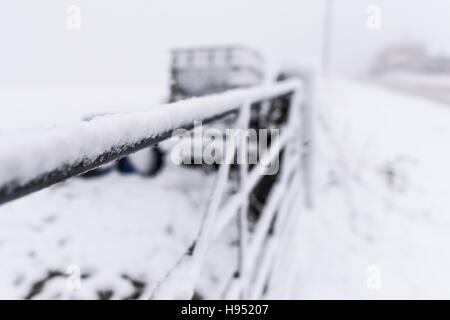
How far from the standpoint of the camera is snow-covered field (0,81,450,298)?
9.39 feet

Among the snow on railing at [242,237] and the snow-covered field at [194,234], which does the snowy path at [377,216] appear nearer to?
the snow-covered field at [194,234]

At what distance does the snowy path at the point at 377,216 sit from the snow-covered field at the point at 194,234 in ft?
0.06

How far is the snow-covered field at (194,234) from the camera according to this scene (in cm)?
286

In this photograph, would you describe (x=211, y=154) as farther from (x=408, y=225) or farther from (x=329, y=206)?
(x=408, y=225)

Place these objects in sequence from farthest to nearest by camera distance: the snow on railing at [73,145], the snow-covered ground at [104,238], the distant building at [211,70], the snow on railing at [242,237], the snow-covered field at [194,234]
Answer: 1. the distant building at [211,70]
2. the snow-covered field at [194,234]
3. the snow-covered ground at [104,238]
4. the snow on railing at [242,237]
5. the snow on railing at [73,145]

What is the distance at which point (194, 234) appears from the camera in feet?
11.0

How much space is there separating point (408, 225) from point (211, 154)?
3070 mm

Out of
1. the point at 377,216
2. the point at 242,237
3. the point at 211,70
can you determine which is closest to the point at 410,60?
the point at 211,70

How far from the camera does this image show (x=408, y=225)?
16.0 ft

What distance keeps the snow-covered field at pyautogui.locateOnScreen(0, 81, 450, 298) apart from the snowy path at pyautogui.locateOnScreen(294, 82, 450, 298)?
2cm

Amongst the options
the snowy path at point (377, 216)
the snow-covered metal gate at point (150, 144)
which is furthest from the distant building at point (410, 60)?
the snow-covered metal gate at point (150, 144)

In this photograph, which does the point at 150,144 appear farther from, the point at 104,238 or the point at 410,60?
the point at 410,60
